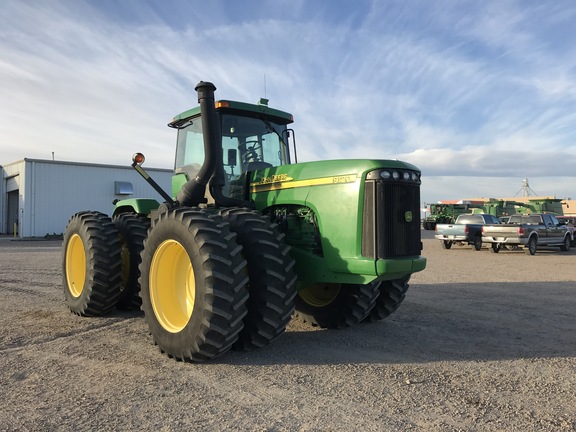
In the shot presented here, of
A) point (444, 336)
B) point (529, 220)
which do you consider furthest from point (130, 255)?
point (529, 220)

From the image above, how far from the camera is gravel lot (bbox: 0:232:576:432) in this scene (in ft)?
11.1

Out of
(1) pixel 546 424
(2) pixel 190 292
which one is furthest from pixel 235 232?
(1) pixel 546 424

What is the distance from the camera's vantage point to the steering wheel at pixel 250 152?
6.09 meters

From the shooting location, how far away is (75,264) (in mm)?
7398

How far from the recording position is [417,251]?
508 centimetres

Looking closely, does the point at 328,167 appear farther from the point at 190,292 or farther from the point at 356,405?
the point at 356,405

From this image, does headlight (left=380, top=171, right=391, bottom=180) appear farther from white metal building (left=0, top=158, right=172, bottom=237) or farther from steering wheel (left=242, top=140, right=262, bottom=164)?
white metal building (left=0, top=158, right=172, bottom=237)

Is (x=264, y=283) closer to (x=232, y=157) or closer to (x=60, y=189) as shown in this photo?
(x=232, y=157)

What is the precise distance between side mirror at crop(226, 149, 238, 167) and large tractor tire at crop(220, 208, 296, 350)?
1.33 metres

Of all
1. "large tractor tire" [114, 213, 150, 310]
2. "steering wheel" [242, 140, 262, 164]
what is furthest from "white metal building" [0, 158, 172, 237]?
"steering wheel" [242, 140, 262, 164]

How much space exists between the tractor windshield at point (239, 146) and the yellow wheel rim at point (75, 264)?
6.86ft

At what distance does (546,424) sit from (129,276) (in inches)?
212

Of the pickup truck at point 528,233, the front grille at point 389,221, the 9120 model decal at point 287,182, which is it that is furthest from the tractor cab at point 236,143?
the pickup truck at point 528,233

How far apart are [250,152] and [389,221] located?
215cm
